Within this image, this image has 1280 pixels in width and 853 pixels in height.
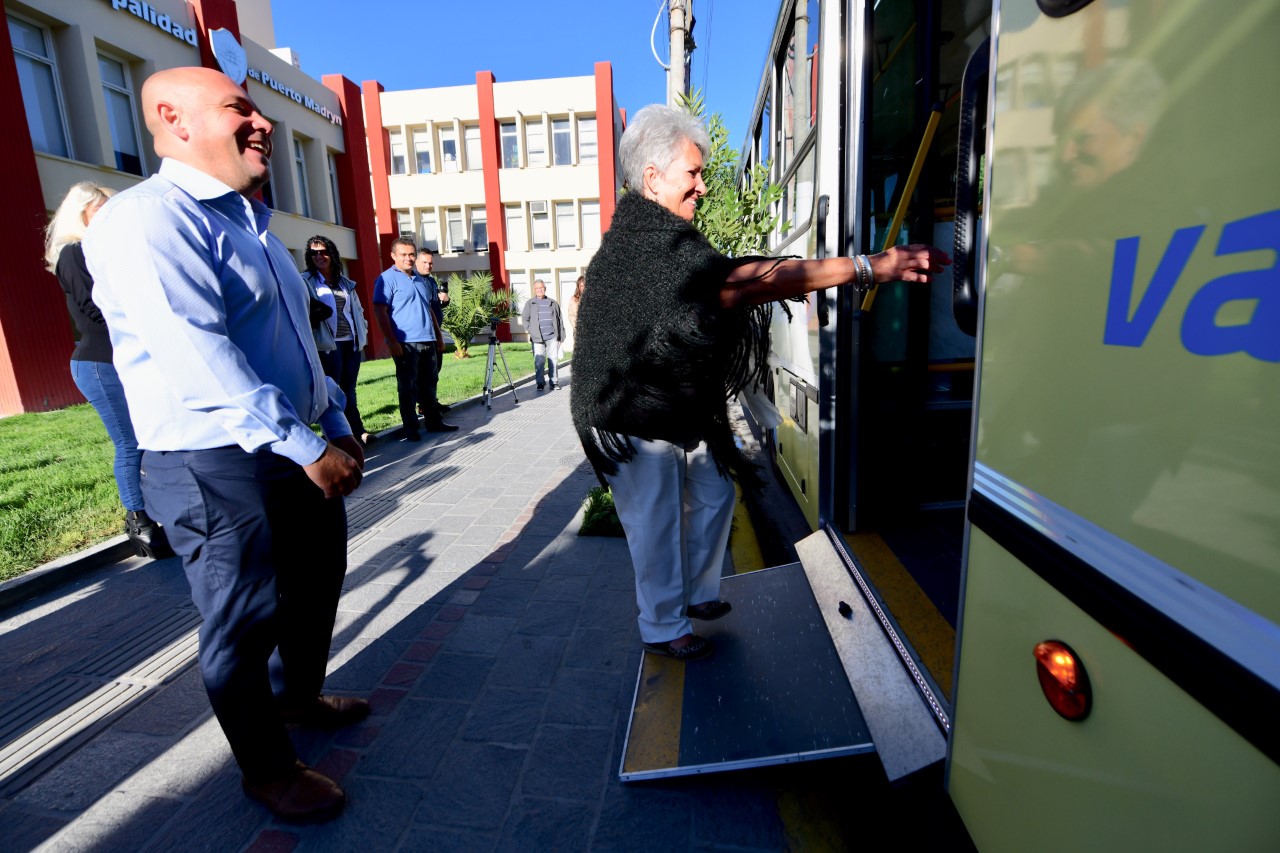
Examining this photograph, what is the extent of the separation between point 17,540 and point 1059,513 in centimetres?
531

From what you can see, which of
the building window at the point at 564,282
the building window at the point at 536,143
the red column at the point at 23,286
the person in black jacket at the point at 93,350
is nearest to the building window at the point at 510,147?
the building window at the point at 536,143

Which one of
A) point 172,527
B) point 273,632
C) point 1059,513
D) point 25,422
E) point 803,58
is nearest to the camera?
point 1059,513

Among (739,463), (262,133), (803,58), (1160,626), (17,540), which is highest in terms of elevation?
(803,58)

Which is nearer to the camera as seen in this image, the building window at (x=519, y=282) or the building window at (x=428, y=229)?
the building window at (x=519, y=282)

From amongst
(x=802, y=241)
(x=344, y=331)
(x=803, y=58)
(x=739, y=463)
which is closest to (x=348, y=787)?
(x=739, y=463)

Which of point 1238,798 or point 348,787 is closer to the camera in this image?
point 1238,798

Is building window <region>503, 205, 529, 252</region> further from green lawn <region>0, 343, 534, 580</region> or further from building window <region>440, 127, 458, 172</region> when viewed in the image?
green lawn <region>0, 343, 534, 580</region>

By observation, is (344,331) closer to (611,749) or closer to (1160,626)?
(611,749)

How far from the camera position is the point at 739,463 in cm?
242

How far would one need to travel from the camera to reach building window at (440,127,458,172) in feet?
91.8

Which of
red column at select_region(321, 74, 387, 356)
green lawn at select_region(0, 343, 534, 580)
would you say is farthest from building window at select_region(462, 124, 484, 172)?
green lawn at select_region(0, 343, 534, 580)

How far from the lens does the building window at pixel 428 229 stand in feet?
94.6

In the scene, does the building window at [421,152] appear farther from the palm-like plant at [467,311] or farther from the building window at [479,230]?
the palm-like plant at [467,311]

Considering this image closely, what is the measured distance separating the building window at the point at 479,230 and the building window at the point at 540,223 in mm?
2204
